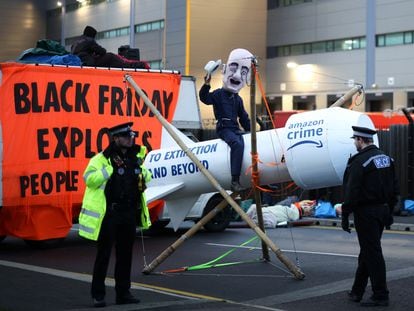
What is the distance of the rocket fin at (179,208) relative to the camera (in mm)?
10555

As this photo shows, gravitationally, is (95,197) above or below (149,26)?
below

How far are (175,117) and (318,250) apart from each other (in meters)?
4.02

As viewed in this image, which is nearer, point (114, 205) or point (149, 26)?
point (114, 205)

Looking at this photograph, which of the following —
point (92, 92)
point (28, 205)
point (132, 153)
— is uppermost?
point (92, 92)

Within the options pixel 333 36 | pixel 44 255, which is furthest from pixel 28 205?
pixel 333 36

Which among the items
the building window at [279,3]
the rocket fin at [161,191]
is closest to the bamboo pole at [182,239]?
the rocket fin at [161,191]

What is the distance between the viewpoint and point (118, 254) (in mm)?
8016

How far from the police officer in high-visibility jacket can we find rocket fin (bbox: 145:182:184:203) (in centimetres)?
208

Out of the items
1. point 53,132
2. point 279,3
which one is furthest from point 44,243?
point 279,3

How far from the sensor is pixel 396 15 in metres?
43.9

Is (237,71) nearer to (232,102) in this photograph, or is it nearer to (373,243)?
(232,102)

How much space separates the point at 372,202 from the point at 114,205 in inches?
110

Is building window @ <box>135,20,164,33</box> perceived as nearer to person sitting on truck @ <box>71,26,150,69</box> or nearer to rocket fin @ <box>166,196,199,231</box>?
person sitting on truck @ <box>71,26,150,69</box>

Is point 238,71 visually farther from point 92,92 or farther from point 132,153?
point 92,92
